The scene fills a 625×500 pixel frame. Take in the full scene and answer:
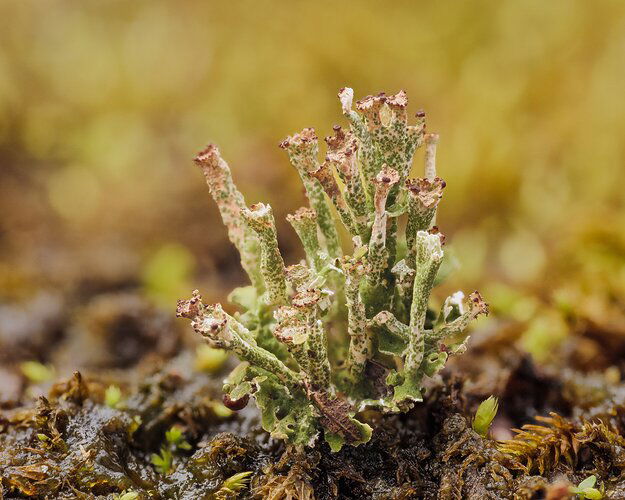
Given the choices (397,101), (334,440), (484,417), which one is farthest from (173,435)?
(397,101)

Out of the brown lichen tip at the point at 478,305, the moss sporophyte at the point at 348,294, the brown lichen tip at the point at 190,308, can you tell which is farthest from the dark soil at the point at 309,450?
the brown lichen tip at the point at 190,308

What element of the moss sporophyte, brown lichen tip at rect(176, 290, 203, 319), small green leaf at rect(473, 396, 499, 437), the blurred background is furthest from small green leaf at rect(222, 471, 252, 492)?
the blurred background

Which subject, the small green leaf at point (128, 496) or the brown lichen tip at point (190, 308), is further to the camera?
the small green leaf at point (128, 496)

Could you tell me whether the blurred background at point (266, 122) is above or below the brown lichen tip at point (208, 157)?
above

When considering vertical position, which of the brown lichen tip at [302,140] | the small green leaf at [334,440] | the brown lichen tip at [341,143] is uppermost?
the brown lichen tip at [302,140]

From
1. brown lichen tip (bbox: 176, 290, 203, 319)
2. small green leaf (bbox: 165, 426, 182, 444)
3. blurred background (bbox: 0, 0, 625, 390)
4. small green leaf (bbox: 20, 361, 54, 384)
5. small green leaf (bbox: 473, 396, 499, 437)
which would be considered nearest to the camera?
brown lichen tip (bbox: 176, 290, 203, 319)

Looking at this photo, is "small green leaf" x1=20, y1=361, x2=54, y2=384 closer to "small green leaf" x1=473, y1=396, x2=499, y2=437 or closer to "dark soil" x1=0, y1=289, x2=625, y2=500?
"dark soil" x1=0, y1=289, x2=625, y2=500

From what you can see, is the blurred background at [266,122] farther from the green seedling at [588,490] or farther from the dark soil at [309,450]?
the green seedling at [588,490]

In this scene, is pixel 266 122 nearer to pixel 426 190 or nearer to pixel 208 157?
pixel 208 157
